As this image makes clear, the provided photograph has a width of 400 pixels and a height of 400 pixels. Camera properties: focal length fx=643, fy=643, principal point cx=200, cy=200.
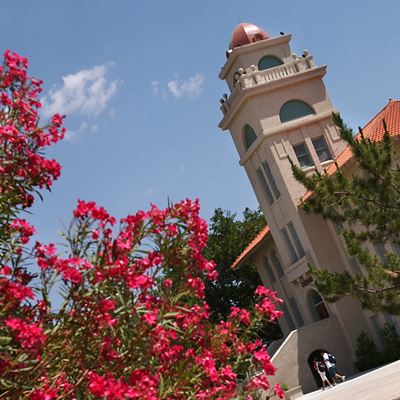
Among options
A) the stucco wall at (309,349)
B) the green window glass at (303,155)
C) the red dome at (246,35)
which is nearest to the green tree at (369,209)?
the stucco wall at (309,349)

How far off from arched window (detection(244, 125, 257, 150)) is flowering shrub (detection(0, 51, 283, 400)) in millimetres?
30434

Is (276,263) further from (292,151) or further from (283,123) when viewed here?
(283,123)

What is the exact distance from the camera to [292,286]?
120 ft

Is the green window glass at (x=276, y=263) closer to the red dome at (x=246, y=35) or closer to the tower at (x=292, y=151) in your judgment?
the tower at (x=292, y=151)

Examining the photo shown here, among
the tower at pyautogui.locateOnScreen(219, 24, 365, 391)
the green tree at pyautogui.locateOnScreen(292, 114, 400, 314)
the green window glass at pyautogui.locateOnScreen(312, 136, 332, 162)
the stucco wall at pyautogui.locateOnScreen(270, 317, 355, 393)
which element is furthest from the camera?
the green window glass at pyautogui.locateOnScreen(312, 136, 332, 162)

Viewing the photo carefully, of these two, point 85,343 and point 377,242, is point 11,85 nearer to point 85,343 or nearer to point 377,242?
point 85,343

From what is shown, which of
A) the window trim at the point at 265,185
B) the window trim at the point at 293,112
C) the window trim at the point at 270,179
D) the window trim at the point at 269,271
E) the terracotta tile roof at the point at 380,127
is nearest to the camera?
the terracotta tile roof at the point at 380,127

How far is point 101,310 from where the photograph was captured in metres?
5.12

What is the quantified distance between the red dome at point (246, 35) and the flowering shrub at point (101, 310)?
32.8 metres

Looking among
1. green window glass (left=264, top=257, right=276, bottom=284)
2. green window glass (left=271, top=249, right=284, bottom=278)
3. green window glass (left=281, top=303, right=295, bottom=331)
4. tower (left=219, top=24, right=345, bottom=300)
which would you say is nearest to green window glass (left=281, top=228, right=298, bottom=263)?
tower (left=219, top=24, right=345, bottom=300)

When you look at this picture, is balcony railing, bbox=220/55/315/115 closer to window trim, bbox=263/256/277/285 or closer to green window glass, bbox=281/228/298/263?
green window glass, bbox=281/228/298/263

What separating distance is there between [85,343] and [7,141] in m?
1.92

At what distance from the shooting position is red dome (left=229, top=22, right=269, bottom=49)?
124 ft

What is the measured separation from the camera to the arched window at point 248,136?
36.6m
